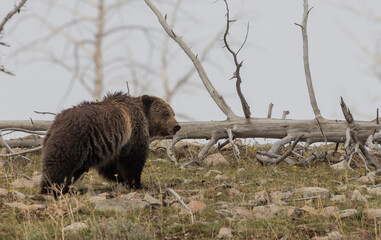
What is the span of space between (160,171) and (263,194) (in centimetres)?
375

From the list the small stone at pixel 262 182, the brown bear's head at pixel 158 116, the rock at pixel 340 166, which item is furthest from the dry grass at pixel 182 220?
the rock at pixel 340 166

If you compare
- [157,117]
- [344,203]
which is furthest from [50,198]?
[344,203]

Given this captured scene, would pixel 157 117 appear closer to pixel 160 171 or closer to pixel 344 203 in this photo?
pixel 160 171

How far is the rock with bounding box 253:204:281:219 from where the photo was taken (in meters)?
6.04

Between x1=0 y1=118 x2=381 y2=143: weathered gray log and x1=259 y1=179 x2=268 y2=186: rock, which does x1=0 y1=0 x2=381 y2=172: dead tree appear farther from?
x1=259 y1=179 x2=268 y2=186: rock

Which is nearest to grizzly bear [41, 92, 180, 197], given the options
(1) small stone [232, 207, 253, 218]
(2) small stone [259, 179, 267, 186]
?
(2) small stone [259, 179, 267, 186]

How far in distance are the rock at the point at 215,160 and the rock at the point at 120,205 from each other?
4.75 meters

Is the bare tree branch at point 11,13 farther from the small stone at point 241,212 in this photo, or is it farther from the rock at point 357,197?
the rock at point 357,197

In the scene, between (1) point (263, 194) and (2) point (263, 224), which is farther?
(1) point (263, 194)

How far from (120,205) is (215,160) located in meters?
4.99

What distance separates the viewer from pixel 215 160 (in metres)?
11.2

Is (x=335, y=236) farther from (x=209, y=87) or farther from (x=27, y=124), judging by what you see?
(x=27, y=124)

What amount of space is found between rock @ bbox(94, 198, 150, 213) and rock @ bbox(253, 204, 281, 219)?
4.22 ft

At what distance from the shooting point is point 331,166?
10555mm
